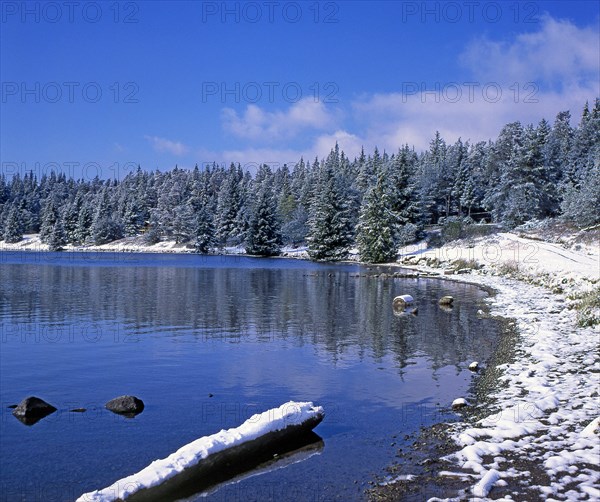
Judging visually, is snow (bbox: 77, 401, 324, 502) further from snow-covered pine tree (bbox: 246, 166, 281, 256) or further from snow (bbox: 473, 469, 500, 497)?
snow-covered pine tree (bbox: 246, 166, 281, 256)

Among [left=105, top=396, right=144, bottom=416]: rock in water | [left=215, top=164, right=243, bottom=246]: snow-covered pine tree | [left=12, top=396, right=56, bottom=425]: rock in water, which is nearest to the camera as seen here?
[left=12, top=396, right=56, bottom=425]: rock in water

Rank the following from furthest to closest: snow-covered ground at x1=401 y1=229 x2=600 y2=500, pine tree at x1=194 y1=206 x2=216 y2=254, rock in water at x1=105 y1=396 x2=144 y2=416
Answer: pine tree at x1=194 y1=206 x2=216 y2=254 → rock in water at x1=105 y1=396 x2=144 y2=416 → snow-covered ground at x1=401 y1=229 x2=600 y2=500

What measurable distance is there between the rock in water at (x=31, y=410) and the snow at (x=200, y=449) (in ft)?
14.9

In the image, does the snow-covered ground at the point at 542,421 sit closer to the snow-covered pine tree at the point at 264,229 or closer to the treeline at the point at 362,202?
the treeline at the point at 362,202

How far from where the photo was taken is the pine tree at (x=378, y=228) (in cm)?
7144

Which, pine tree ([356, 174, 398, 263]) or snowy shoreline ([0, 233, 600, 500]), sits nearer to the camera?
snowy shoreline ([0, 233, 600, 500])

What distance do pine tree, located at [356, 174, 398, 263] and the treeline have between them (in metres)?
0.14

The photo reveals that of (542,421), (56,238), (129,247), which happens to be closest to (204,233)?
(129,247)

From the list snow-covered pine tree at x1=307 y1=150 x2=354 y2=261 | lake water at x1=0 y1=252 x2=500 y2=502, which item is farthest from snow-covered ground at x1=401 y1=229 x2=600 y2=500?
snow-covered pine tree at x1=307 y1=150 x2=354 y2=261

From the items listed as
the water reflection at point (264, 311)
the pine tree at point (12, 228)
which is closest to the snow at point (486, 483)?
the water reflection at point (264, 311)

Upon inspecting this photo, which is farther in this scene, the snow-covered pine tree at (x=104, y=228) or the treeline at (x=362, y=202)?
the snow-covered pine tree at (x=104, y=228)

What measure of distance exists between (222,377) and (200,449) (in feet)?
21.5

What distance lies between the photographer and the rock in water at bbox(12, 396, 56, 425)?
460 inches

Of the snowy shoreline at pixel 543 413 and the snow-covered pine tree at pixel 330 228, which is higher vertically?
the snow-covered pine tree at pixel 330 228
